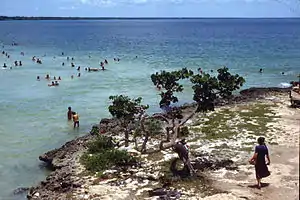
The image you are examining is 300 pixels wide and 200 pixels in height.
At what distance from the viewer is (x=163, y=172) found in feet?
59.1

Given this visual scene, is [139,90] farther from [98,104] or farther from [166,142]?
[166,142]

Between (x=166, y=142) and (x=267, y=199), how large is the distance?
7.68 m

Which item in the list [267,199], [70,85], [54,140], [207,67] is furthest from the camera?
[207,67]

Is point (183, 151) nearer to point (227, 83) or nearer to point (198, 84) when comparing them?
point (198, 84)

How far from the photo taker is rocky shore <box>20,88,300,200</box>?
1641 centimetres

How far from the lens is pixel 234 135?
74.4 ft

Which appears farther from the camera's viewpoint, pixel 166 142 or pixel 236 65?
pixel 236 65

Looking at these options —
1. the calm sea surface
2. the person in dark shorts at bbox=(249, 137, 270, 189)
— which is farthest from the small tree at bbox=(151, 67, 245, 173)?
the person in dark shorts at bbox=(249, 137, 270, 189)

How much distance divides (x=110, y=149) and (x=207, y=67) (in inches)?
1594

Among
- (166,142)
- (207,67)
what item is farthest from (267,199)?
(207,67)

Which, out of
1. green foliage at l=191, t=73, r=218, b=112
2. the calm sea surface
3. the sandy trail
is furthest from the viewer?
green foliage at l=191, t=73, r=218, b=112

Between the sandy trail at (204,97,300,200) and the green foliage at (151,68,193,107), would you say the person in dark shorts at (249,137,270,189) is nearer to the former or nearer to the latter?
the sandy trail at (204,97,300,200)

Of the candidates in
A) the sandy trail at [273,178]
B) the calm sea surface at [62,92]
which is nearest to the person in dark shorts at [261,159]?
the sandy trail at [273,178]

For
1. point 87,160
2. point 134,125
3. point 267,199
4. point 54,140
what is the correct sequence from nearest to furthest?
point 267,199
point 87,160
point 134,125
point 54,140
